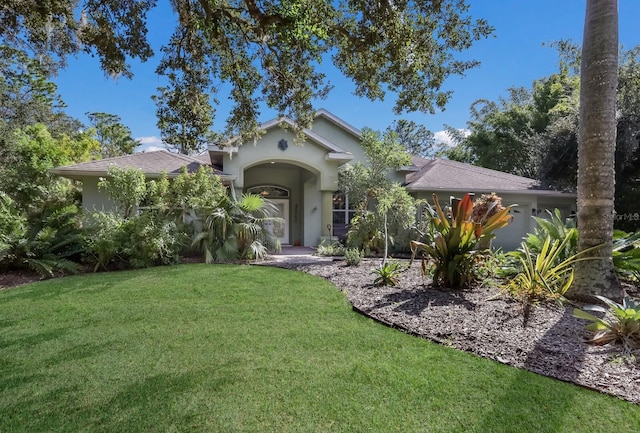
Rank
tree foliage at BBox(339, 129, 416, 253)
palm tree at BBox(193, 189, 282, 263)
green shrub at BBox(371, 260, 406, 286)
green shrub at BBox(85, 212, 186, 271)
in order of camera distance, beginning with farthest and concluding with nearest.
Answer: tree foliage at BBox(339, 129, 416, 253) → palm tree at BBox(193, 189, 282, 263) → green shrub at BBox(85, 212, 186, 271) → green shrub at BBox(371, 260, 406, 286)

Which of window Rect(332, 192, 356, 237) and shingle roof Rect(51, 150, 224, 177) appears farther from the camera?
window Rect(332, 192, 356, 237)

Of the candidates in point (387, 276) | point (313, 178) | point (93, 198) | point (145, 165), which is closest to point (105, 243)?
point (93, 198)

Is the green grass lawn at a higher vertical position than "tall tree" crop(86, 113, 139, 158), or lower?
lower

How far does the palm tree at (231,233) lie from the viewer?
12336 millimetres

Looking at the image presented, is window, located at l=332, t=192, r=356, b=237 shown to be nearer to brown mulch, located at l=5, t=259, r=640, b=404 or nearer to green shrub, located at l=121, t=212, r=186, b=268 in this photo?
green shrub, located at l=121, t=212, r=186, b=268

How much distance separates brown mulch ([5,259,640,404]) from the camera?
12.1 ft

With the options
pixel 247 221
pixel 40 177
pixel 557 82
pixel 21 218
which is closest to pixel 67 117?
pixel 40 177

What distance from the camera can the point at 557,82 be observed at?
2333 centimetres

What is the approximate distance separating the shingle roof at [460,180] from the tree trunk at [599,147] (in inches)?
394

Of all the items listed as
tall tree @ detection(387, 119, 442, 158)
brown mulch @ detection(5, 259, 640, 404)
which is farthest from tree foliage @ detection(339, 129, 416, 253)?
tall tree @ detection(387, 119, 442, 158)

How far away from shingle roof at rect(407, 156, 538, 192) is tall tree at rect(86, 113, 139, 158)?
29.6 meters

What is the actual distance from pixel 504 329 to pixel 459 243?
2.13 meters

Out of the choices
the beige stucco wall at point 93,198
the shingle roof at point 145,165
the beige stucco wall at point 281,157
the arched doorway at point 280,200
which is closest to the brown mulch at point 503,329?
the beige stucco wall at point 281,157

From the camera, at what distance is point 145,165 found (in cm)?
1466
